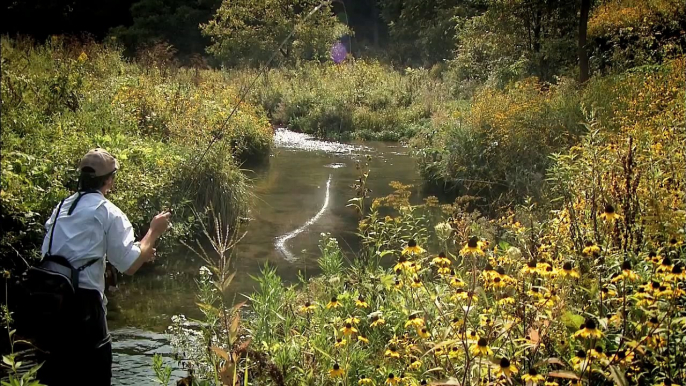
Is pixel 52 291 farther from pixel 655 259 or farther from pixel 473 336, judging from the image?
pixel 655 259

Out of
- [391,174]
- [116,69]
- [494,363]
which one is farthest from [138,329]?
[116,69]

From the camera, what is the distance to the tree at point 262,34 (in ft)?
74.6

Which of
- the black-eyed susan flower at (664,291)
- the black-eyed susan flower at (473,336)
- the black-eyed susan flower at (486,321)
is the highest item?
the black-eyed susan flower at (664,291)

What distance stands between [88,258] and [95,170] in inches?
18.2

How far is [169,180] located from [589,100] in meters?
5.56

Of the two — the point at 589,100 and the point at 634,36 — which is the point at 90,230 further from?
the point at 634,36

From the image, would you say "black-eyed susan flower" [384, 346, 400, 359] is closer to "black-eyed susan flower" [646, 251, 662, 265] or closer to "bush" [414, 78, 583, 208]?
"black-eyed susan flower" [646, 251, 662, 265]

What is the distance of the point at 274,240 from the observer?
26.8ft

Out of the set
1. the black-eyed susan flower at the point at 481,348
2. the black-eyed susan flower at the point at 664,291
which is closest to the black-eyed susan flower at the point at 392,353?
the black-eyed susan flower at the point at 481,348

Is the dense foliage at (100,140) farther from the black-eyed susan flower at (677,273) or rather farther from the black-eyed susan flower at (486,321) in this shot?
the black-eyed susan flower at (677,273)

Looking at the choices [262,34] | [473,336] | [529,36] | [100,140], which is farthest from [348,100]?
[473,336]

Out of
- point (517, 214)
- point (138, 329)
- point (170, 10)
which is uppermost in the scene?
point (170, 10)

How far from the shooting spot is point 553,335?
2.99m

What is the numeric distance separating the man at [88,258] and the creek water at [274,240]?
119 cm
